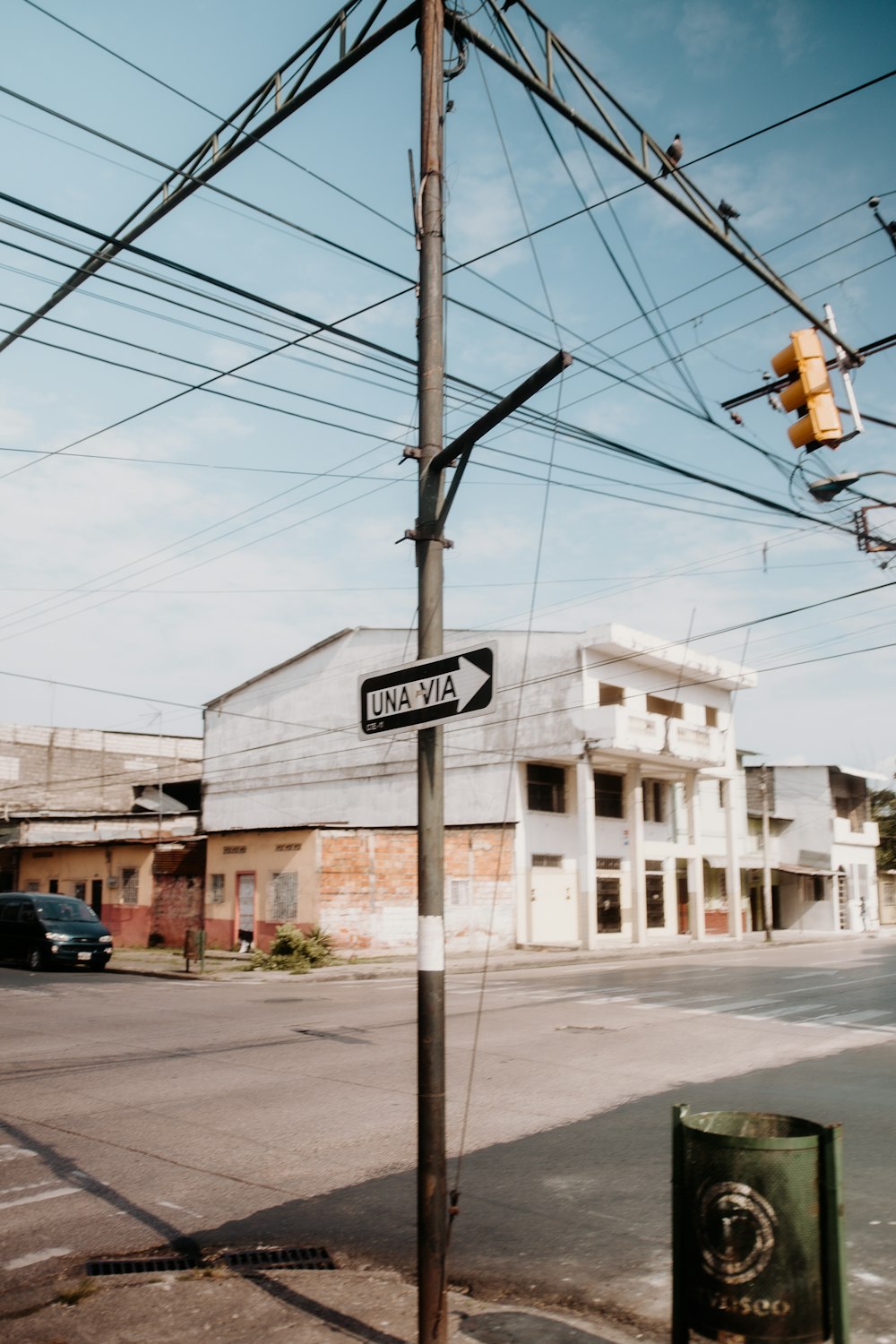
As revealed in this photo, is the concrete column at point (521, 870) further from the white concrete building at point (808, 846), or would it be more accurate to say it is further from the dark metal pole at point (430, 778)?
the dark metal pole at point (430, 778)

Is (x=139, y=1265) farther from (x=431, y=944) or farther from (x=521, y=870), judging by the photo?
A: (x=521, y=870)

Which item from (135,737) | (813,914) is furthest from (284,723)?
(813,914)

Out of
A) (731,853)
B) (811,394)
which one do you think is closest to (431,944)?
(811,394)

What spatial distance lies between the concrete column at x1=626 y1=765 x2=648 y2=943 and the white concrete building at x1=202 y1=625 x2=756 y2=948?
0.24 ft

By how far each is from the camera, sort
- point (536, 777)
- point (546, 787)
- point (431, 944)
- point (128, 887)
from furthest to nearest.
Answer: point (128, 887) → point (546, 787) → point (536, 777) → point (431, 944)

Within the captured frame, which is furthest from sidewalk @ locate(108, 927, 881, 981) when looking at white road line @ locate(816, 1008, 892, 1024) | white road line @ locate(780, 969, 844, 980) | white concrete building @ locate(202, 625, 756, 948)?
white road line @ locate(816, 1008, 892, 1024)

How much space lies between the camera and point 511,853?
34625mm

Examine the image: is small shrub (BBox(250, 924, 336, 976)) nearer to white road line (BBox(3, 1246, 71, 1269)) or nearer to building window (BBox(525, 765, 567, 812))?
building window (BBox(525, 765, 567, 812))

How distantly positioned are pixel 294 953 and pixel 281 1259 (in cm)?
2233

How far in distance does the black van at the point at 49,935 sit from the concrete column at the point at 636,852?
18.8 m

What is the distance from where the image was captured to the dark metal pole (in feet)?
14.5

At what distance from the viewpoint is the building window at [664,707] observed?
134 feet

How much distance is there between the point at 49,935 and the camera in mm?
24547

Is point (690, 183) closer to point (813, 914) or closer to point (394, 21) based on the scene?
point (394, 21)
